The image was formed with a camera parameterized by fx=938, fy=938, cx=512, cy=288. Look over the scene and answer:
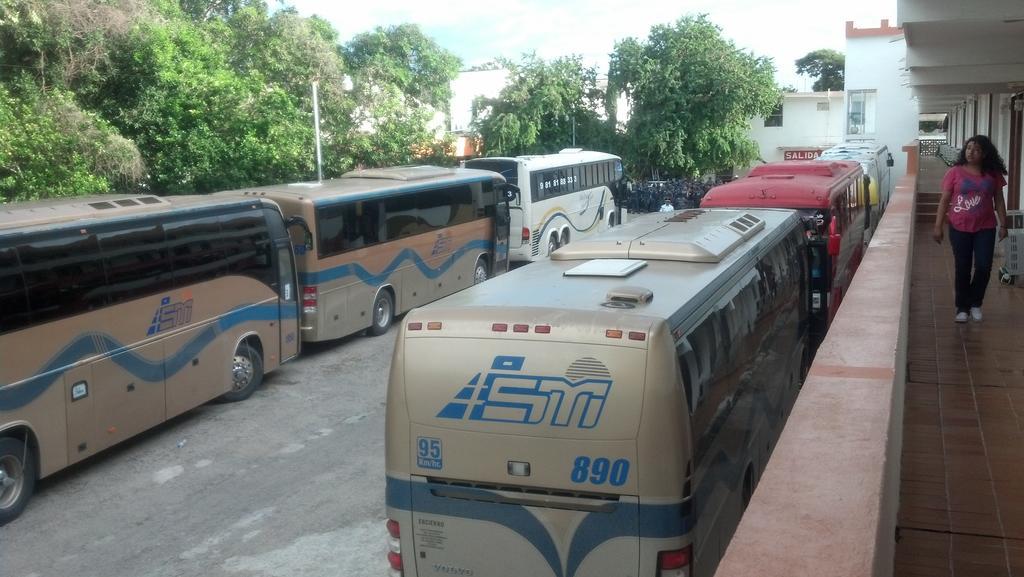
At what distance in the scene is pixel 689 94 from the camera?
38719 mm

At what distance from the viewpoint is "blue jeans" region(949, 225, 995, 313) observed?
8.27 m

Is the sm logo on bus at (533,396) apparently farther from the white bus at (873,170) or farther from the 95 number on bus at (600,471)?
the white bus at (873,170)

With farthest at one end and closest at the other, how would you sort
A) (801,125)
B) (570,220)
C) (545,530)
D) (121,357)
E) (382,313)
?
(801,125) < (570,220) < (382,313) < (121,357) < (545,530)

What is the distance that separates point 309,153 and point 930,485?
22426 millimetres

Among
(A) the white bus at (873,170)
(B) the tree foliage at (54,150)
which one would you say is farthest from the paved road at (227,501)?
(A) the white bus at (873,170)

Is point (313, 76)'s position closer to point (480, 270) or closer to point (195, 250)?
point (480, 270)

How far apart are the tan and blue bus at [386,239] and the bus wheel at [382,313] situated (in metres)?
0.02

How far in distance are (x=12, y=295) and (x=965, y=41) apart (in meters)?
11.7

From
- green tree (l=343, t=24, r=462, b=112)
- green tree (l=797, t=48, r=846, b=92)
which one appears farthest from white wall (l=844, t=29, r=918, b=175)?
green tree (l=797, t=48, r=846, b=92)

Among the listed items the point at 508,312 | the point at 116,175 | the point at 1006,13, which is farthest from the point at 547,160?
the point at 508,312

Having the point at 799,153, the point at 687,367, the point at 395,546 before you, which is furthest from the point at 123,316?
the point at 799,153

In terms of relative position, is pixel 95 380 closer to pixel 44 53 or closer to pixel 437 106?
pixel 44 53

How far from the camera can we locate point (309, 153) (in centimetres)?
2564

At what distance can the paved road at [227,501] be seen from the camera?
288 inches
